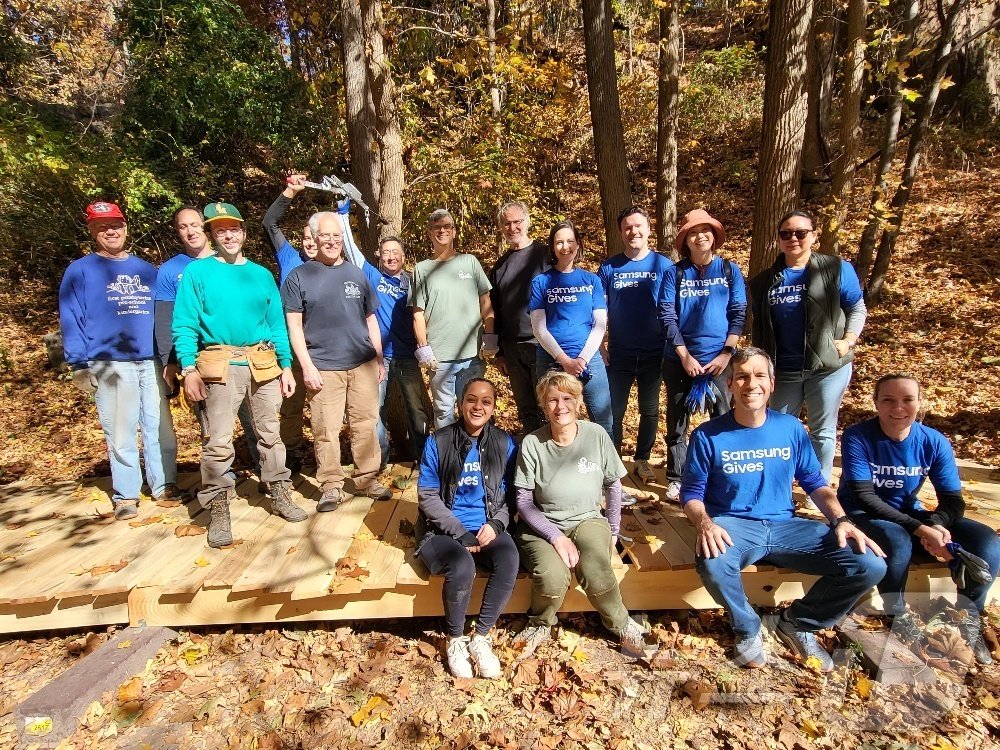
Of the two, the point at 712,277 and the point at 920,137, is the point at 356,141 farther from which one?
the point at 920,137

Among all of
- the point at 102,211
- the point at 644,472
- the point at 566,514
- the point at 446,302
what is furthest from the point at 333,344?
the point at 644,472

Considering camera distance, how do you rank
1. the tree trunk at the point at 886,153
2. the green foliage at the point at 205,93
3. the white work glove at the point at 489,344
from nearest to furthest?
the white work glove at the point at 489,344 < the tree trunk at the point at 886,153 < the green foliage at the point at 205,93

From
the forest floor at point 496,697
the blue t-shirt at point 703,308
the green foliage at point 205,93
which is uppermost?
the green foliage at point 205,93

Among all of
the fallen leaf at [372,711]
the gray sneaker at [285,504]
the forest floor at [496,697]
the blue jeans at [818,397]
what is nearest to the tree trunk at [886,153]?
the blue jeans at [818,397]

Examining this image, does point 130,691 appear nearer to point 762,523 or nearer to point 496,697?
point 496,697

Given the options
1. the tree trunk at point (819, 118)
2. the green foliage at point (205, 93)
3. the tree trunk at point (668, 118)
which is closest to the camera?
the tree trunk at point (668, 118)

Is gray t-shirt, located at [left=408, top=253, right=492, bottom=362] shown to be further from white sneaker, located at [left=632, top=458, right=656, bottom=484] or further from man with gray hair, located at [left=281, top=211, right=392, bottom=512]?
white sneaker, located at [left=632, top=458, right=656, bottom=484]

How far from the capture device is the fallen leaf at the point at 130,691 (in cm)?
306

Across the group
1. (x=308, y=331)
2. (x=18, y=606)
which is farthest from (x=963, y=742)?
(x=18, y=606)

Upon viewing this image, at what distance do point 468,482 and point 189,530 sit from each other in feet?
7.36

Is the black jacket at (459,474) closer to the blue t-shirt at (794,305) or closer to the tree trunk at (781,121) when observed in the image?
the blue t-shirt at (794,305)

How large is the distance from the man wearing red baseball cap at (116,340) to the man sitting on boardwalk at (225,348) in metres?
0.67

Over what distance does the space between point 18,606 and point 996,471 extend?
7.71 meters

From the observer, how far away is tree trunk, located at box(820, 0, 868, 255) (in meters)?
6.13
